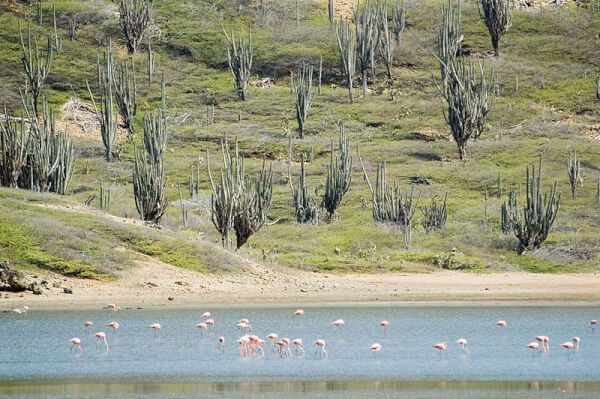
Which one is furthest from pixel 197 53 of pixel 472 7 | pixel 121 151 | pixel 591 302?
pixel 591 302

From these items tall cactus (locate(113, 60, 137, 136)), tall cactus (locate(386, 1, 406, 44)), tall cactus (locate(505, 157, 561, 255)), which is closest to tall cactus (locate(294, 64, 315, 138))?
tall cactus (locate(113, 60, 137, 136))

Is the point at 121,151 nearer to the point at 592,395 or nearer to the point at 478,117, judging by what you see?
the point at 478,117

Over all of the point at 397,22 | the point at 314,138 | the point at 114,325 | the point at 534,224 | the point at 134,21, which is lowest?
the point at 314,138

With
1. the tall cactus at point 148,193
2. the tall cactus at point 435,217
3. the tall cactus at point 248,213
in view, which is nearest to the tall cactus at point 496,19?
the tall cactus at point 435,217

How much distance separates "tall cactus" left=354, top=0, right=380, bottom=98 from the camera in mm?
51719

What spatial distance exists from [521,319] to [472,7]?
52346 millimetres

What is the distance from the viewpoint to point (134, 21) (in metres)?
56.7

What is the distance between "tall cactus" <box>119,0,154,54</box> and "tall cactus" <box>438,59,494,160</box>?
23.0m

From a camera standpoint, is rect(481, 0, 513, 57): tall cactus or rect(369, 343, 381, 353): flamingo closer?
rect(369, 343, 381, 353): flamingo

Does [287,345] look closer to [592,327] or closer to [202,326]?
[202,326]

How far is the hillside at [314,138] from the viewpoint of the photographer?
912 inches

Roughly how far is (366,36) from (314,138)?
874cm

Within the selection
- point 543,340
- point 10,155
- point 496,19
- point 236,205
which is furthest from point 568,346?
point 496,19

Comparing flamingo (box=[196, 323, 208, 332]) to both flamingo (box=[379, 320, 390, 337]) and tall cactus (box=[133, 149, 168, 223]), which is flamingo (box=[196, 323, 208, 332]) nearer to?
flamingo (box=[379, 320, 390, 337])
